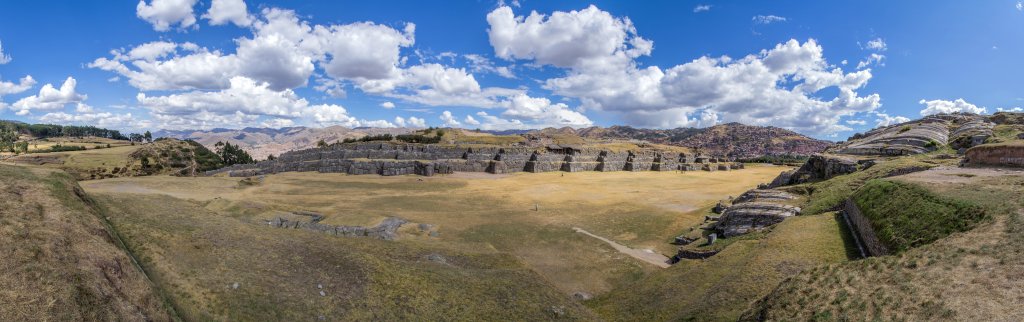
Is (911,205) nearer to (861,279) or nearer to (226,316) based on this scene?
(861,279)

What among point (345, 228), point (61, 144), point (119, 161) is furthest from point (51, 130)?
point (345, 228)

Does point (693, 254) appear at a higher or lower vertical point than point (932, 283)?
lower

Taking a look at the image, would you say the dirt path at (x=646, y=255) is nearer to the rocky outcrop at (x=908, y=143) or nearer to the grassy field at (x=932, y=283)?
the grassy field at (x=932, y=283)

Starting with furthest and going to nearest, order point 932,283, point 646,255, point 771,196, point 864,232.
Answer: point 771,196 < point 646,255 < point 864,232 < point 932,283

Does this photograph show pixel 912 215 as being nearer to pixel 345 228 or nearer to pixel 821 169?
pixel 821 169

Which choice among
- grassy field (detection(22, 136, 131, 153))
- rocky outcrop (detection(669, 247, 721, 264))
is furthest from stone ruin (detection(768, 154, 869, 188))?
grassy field (detection(22, 136, 131, 153))

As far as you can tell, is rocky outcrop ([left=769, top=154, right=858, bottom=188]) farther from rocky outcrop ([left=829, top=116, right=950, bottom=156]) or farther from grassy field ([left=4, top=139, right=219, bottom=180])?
grassy field ([left=4, top=139, right=219, bottom=180])

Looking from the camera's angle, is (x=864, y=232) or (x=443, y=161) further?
(x=443, y=161)

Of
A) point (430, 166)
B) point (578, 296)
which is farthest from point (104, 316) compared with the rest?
point (430, 166)
